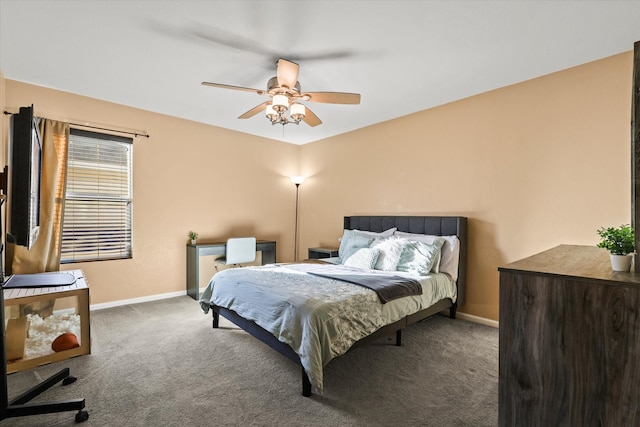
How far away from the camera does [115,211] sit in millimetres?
3924

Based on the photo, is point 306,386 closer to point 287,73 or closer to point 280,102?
point 280,102

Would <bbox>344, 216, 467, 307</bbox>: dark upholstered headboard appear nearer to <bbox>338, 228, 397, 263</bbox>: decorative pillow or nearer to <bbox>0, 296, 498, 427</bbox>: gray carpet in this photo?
<bbox>338, 228, 397, 263</bbox>: decorative pillow

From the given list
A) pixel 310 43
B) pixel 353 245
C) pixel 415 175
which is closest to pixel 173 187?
pixel 353 245

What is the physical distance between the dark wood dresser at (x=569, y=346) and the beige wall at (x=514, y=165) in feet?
6.36

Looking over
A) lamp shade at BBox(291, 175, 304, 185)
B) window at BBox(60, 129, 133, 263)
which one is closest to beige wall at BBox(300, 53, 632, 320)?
lamp shade at BBox(291, 175, 304, 185)

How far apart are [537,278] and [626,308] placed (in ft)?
0.87

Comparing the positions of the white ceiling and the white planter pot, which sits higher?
the white ceiling

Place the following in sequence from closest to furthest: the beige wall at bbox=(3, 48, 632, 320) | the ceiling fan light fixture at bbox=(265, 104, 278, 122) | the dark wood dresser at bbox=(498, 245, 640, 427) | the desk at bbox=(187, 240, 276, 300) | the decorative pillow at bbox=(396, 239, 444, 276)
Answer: the dark wood dresser at bbox=(498, 245, 640, 427)
the ceiling fan light fixture at bbox=(265, 104, 278, 122)
the beige wall at bbox=(3, 48, 632, 320)
the decorative pillow at bbox=(396, 239, 444, 276)
the desk at bbox=(187, 240, 276, 300)

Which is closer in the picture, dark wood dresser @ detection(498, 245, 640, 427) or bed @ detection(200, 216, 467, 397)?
dark wood dresser @ detection(498, 245, 640, 427)

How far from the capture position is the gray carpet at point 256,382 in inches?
72.3

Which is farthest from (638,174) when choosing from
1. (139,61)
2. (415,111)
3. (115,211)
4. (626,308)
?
(115,211)

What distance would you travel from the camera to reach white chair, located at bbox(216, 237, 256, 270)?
439cm

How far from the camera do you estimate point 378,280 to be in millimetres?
2797

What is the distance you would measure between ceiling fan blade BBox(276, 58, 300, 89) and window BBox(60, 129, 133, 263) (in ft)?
8.61
